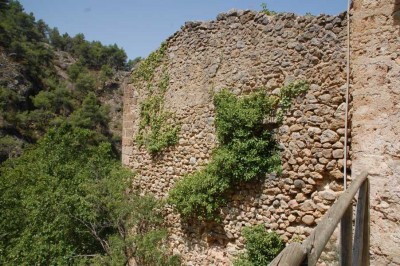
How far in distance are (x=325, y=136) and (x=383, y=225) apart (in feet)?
4.19

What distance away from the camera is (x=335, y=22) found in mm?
4027

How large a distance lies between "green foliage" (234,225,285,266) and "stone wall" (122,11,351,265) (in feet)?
0.46

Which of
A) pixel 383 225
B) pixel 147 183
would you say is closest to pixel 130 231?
pixel 147 183

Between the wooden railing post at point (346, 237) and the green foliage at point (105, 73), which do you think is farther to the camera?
the green foliage at point (105, 73)

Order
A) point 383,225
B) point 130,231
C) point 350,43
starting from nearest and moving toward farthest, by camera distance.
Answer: point 383,225 → point 350,43 → point 130,231

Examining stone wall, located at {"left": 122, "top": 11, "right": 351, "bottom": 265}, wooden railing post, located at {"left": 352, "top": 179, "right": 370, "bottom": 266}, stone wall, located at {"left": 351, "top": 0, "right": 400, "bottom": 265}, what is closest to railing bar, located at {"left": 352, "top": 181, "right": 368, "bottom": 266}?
wooden railing post, located at {"left": 352, "top": 179, "right": 370, "bottom": 266}

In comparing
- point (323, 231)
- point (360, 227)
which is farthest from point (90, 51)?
point (323, 231)

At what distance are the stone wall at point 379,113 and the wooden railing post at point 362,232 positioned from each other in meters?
1.07

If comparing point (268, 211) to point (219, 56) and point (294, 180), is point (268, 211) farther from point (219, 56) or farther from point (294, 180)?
point (219, 56)

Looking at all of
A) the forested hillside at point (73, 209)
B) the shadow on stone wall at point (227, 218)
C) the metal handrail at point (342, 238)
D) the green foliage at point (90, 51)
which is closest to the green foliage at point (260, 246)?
the shadow on stone wall at point (227, 218)

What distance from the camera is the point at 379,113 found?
3432 mm

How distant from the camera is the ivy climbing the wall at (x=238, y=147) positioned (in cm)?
464

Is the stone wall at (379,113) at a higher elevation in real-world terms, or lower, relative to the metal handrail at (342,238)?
higher

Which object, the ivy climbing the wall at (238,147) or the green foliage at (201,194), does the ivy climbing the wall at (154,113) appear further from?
the ivy climbing the wall at (238,147)
